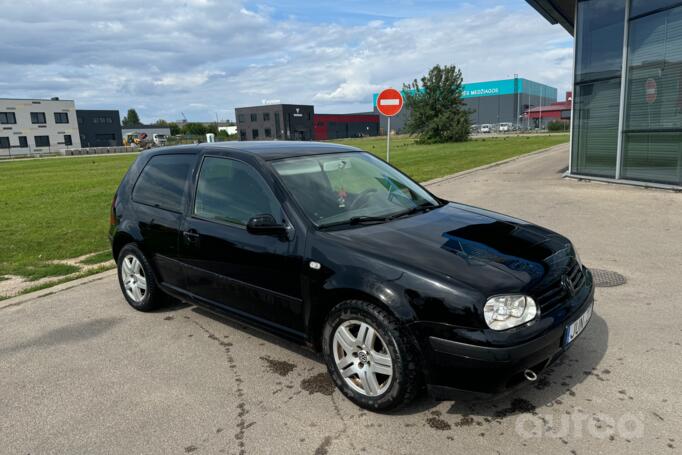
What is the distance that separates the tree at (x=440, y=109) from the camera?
47.0 metres

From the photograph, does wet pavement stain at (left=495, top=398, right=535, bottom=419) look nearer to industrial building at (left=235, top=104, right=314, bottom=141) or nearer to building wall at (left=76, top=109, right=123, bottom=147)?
building wall at (left=76, top=109, right=123, bottom=147)

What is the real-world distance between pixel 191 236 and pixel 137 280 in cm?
124

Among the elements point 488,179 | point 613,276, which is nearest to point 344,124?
point 488,179

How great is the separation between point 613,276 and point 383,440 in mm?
3899

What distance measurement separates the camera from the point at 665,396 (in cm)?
315

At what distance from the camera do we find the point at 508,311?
2.77 metres

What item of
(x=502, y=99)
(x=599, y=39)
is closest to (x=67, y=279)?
(x=599, y=39)

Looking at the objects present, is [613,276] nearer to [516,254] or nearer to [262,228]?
[516,254]

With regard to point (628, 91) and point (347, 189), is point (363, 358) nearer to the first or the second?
point (347, 189)

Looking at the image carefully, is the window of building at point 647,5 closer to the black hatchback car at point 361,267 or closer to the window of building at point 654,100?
the window of building at point 654,100

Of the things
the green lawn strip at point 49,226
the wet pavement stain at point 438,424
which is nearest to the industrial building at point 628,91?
the wet pavement stain at point 438,424

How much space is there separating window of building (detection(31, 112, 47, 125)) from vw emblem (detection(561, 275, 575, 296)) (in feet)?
282

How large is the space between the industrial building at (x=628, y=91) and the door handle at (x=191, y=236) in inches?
433

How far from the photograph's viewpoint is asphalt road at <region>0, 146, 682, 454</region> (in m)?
2.84
